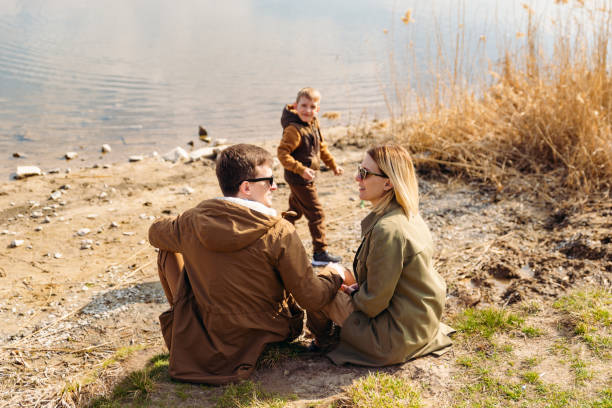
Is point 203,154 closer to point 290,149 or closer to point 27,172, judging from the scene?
point 27,172

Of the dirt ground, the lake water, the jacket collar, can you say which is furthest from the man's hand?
the lake water

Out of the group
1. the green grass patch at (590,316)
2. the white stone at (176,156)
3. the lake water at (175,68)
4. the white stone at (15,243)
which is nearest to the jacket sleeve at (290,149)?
the green grass patch at (590,316)

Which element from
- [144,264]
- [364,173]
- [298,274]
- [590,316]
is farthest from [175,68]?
[590,316]

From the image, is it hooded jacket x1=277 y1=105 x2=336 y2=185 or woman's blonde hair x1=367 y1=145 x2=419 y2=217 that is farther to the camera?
hooded jacket x1=277 y1=105 x2=336 y2=185

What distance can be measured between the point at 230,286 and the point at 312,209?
240 centimetres

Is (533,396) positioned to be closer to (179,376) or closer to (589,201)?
(179,376)

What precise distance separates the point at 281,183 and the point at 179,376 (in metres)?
4.84

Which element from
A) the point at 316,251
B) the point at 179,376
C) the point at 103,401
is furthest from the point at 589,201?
the point at 103,401

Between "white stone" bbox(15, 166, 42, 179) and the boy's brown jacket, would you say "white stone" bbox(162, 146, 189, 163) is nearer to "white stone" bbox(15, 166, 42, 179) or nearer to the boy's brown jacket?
"white stone" bbox(15, 166, 42, 179)

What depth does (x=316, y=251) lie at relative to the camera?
222 inches

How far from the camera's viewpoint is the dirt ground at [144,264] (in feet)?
11.7

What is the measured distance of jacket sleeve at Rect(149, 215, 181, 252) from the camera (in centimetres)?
330

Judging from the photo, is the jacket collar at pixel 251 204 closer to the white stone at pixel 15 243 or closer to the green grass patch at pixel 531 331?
the green grass patch at pixel 531 331

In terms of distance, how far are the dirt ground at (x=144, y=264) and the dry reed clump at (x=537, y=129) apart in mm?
403
